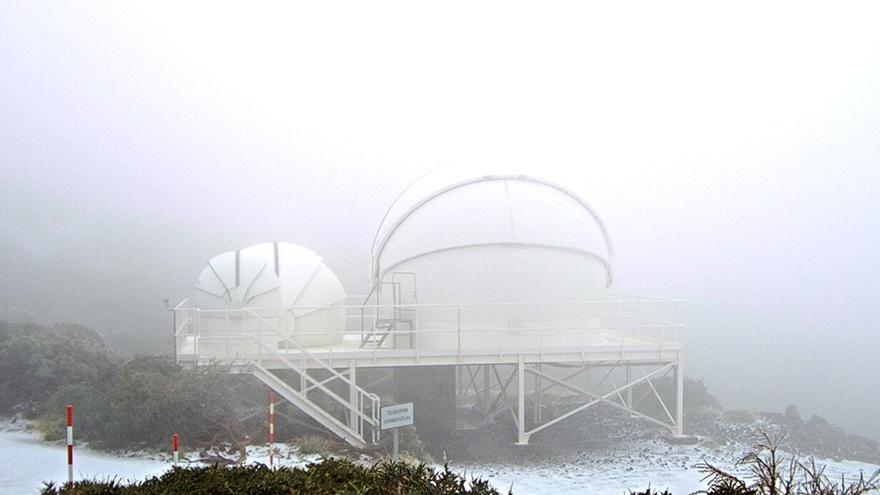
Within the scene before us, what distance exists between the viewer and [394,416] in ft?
31.0

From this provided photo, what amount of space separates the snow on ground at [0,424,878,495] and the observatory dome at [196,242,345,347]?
4.43m

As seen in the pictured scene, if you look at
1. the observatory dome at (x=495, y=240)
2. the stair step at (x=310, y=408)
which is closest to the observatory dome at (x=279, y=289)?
the stair step at (x=310, y=408)

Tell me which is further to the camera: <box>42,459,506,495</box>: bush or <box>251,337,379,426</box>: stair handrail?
<box>251,337,379,426</box>: stair handrail

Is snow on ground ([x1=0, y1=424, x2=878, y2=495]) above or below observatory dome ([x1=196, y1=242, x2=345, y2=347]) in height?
below

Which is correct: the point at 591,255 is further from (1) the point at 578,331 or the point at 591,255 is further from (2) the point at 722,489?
(2) the point at 722,489

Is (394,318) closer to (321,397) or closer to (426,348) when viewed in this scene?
(426,348)

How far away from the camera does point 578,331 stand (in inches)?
578

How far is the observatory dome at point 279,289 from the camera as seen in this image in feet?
49.1

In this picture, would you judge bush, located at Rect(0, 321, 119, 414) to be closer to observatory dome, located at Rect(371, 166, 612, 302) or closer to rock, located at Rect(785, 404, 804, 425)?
observatory dome, located at Rect(371, 166, 612, 302)

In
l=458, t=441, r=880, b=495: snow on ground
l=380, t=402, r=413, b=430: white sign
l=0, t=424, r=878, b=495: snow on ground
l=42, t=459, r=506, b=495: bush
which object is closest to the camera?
l=42, t=459, r=506, b=495: bush

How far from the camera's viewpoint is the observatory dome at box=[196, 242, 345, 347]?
49.1ft

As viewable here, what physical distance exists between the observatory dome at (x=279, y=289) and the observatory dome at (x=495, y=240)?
1.88 metres

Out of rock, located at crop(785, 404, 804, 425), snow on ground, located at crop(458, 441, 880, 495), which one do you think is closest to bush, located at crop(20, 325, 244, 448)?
snow on ground, located at crop(458, 441, 880, 495)

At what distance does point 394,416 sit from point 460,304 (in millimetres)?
4309
